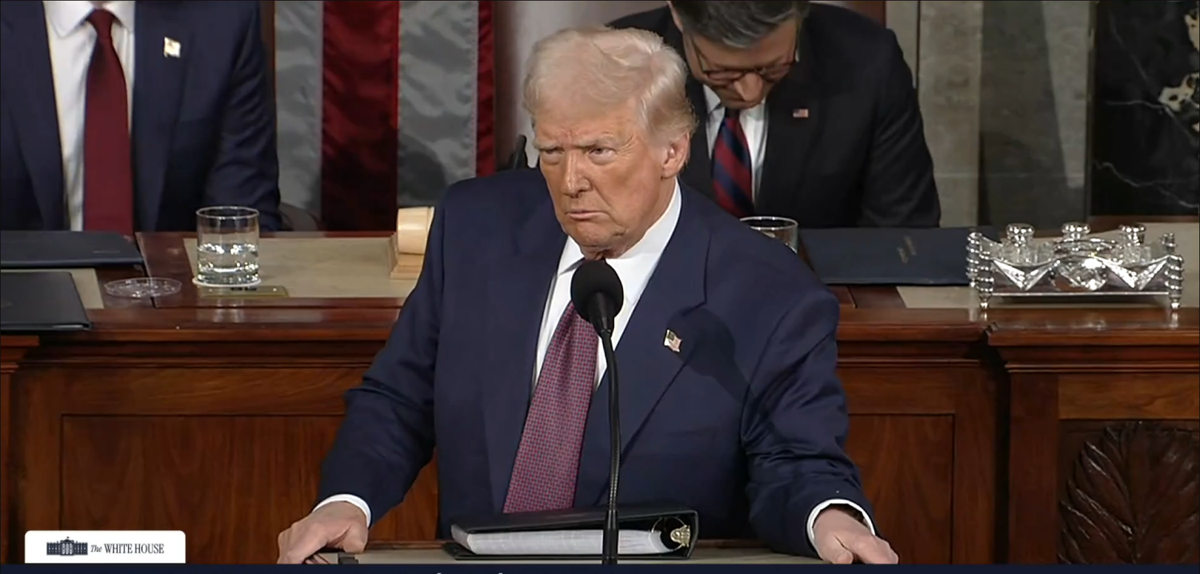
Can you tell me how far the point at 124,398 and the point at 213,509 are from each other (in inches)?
9.1

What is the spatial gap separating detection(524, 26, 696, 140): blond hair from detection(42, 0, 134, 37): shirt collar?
2200 millimetres

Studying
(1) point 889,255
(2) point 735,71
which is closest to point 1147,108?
(2) point 735,71

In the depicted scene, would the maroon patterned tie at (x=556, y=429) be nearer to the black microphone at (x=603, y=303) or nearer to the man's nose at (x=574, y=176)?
the man's nose at (x=574, y=176)

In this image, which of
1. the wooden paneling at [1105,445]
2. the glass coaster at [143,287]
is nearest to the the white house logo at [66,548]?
the glass coaster at [143,287]

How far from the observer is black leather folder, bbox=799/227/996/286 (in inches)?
151

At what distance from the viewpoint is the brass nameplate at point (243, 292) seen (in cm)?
370

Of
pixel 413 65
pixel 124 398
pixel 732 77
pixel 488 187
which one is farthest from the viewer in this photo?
pixel 413 65

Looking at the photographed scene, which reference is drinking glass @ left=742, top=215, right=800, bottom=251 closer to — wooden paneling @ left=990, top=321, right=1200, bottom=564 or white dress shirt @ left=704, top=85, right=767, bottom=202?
wooden paneling @ left=990, top=321, right=1200, bottom=564

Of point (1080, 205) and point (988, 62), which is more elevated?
→ point (988, 62)

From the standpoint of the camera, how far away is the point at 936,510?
11.6 feet

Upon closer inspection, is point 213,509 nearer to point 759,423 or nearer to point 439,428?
point 439,428

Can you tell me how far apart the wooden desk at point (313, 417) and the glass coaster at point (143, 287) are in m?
0.13

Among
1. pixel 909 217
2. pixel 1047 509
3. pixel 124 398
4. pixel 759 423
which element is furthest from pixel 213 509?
pixel 909 217

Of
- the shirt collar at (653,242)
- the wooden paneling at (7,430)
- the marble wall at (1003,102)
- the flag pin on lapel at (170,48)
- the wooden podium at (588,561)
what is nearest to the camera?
the wooden podium at (588,561)
